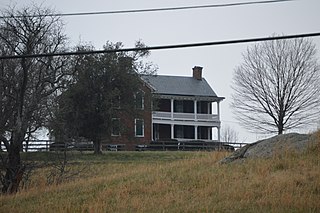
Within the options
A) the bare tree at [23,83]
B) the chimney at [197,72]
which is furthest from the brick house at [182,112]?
the bare tree at [23,83]

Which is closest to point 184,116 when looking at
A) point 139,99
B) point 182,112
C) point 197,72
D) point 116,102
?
point 182,112

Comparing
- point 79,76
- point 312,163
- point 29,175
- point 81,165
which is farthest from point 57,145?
point 312,163

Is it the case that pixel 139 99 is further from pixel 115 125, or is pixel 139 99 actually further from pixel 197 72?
pixel 197 72

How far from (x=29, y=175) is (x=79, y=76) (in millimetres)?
15275

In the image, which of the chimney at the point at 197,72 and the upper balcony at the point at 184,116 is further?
the chimney at the point at 197,72

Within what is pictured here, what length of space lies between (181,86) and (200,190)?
45.8m

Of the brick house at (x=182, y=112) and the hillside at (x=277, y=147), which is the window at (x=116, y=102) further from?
the hillside at (x=277, y=147)

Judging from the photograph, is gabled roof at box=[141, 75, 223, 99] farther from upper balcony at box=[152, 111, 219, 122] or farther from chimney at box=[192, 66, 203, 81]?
upper balcony at box=[152, 111, 219, 122]

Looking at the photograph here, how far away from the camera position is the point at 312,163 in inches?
775

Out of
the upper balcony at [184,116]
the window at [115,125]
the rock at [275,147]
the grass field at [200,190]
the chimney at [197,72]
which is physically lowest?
the grass field at [200,190]

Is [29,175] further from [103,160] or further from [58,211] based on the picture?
[58,211]

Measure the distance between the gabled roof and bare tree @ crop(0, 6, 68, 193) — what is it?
2479 centimetres

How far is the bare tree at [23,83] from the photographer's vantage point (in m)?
28.2

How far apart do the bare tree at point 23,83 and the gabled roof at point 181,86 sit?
2479cm
